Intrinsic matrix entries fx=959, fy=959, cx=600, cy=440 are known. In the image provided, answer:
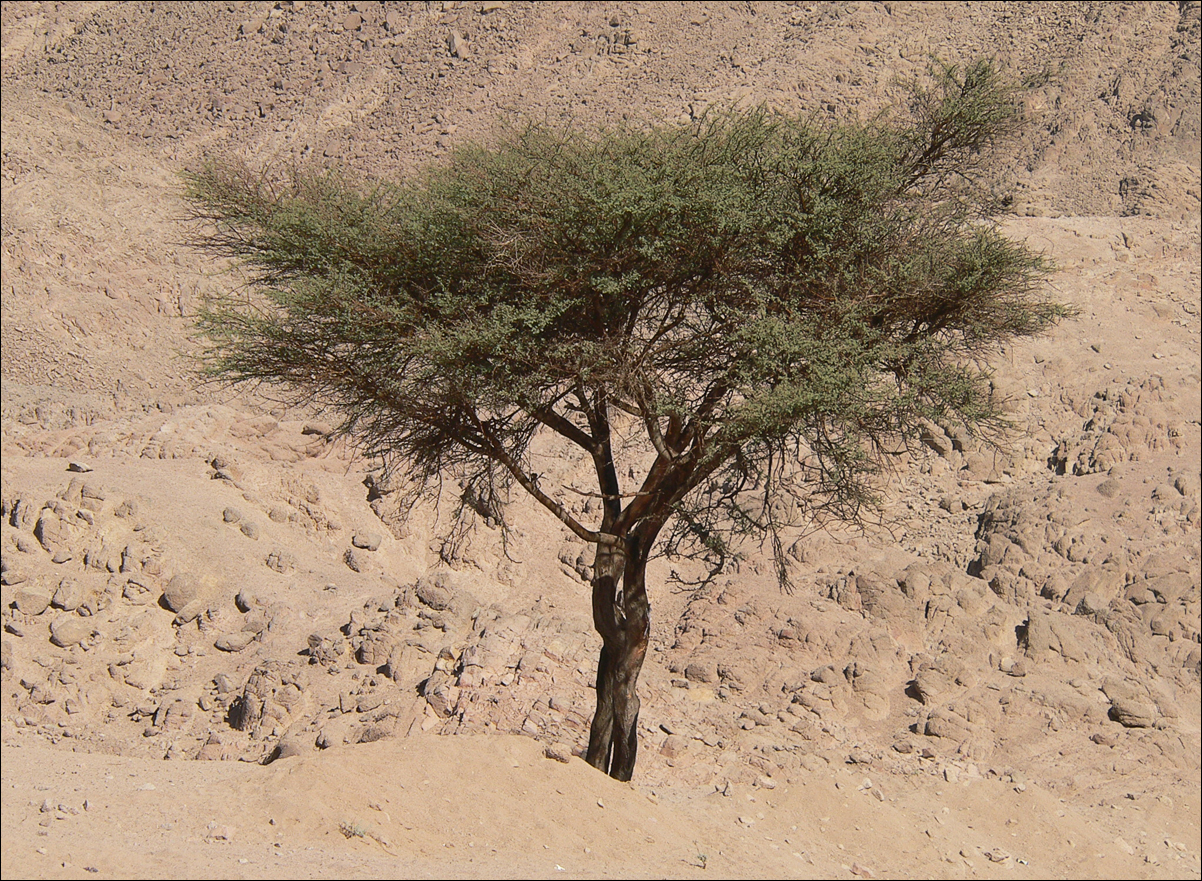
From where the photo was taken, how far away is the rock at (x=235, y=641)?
37.6 feet

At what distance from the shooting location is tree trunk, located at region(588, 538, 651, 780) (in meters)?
7.94

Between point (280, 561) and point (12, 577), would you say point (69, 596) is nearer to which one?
point (12, 577)

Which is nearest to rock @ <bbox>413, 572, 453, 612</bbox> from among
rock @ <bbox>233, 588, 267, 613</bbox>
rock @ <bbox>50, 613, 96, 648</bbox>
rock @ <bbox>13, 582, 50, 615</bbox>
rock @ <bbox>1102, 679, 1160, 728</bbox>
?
rock @ <bbox>233, 588, 267, 613</bbox>

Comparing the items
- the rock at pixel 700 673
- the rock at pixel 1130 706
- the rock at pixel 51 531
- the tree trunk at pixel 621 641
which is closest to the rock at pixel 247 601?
the rock at pixel 51 531

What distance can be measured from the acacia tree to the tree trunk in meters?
0.02

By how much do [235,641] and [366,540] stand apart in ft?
10.1

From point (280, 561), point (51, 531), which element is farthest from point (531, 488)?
point (51, 531)

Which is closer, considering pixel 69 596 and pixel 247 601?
pixel 69 596

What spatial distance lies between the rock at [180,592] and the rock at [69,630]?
89 centimetres

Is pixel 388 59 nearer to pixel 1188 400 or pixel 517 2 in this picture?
pixel 517 2

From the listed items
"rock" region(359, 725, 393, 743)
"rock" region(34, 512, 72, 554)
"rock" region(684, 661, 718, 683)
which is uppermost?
"rock" region(34, 512, 72, 554)

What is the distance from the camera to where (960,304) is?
292 inches

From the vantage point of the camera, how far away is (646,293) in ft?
25.9

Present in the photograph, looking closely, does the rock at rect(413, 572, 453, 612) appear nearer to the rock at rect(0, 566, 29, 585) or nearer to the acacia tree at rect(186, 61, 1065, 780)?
the acacia tree at rect(186, 61, 1065, 780)
